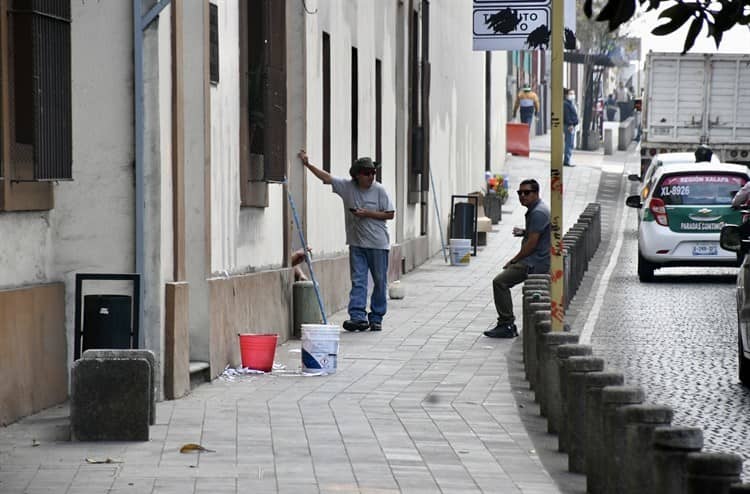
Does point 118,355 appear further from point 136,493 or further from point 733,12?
point 733,12

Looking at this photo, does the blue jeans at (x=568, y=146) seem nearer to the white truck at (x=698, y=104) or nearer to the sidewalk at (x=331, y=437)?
the white truck at (x=698, y=104)

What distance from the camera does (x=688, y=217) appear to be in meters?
24.2

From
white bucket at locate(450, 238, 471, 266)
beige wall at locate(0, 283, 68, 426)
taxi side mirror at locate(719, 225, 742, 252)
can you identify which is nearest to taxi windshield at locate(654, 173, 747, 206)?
white bucket at locate(450, 238, 471, 266)

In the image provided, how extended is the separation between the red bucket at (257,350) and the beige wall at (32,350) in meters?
2.45

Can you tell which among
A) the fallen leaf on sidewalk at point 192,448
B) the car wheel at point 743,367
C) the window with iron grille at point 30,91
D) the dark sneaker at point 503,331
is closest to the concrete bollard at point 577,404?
the fallen leaf on sidewalk at point 192,448

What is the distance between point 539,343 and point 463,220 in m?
Answer: 18.7

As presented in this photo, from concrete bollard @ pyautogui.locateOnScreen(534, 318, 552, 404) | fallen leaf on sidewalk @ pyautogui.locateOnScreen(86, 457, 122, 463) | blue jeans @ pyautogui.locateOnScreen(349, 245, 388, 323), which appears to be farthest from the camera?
blue jeans @ pyautogui.locateOnScreen(349, 245, 388, 323)

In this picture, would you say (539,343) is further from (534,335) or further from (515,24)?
→ (515,24)

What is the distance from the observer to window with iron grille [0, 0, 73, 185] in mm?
10625

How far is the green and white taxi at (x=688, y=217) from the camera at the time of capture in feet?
78.7

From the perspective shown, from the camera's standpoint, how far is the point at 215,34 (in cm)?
1385

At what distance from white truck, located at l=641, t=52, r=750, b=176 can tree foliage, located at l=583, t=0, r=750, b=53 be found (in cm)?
3455

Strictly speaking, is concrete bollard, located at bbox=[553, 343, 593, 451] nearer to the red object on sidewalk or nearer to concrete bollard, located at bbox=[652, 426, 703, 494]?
concrete bollard, located at bbox=[652, 426, 703, 494]

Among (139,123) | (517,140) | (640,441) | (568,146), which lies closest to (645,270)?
(139,123)
